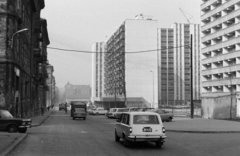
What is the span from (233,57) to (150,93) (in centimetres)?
4043

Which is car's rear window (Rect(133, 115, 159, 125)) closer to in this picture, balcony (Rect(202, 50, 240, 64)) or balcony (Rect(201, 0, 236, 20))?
balcony (Rect(202, 50, 240, 64))

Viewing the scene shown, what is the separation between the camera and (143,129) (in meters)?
15.0

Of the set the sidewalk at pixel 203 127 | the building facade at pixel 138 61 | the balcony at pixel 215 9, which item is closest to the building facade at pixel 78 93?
the building facade at pixel 138 61

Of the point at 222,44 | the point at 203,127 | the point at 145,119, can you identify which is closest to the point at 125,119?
the point at 145,119

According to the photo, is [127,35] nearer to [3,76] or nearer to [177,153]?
[3,76]

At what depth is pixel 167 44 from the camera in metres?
144

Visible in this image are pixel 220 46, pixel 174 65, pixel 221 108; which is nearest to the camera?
pixel 221 108

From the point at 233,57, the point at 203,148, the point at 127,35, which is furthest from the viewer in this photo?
the point at 127,35

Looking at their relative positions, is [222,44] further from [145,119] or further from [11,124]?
[145,119]

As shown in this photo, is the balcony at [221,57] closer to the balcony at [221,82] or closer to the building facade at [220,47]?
the building facade at [220,47]

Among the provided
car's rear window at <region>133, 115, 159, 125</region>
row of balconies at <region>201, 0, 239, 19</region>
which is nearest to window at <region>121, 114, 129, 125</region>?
car's rear window at <region>133, 115, 159, 125</region>

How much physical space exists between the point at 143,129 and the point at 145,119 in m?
0.58

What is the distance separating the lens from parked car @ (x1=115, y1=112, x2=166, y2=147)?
14.8 meters

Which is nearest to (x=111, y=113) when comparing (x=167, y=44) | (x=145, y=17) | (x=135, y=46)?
(x=135, y=46)
